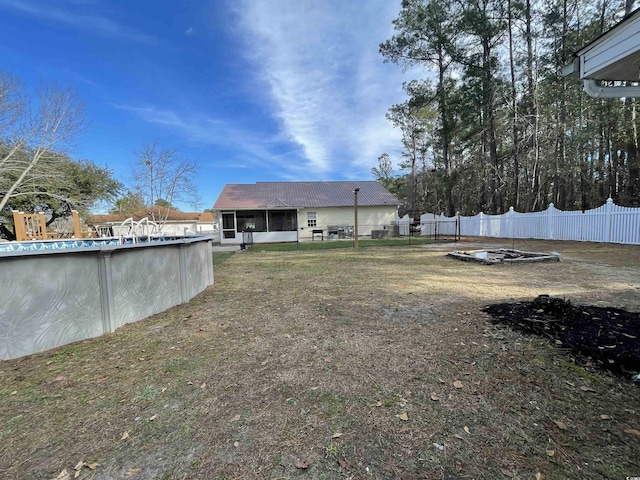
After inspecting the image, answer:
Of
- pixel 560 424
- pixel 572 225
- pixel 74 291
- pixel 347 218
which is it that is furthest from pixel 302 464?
pixel 347 218

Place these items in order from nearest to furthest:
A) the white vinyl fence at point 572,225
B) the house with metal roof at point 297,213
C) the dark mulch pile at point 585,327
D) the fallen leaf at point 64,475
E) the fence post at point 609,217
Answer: the fallen leaf at point 64,475 < the dark mulch pile at point 585,327 < the white vinyl fence at point 572,225 < the fence post at point 609,217 < the house with metal roof at point 297,213

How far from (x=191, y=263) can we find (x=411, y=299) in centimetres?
375

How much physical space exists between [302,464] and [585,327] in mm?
3269

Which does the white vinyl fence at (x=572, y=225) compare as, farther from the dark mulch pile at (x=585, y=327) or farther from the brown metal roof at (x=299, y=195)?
the dark mulch pile at (x=585, y=327)

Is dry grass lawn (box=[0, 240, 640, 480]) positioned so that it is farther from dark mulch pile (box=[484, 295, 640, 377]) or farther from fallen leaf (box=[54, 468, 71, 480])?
dark mulch pile (box=[484, 295, 640, 377])

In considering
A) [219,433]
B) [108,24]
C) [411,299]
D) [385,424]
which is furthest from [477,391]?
[108,24]

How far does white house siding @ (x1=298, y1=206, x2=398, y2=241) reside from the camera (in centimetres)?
2198

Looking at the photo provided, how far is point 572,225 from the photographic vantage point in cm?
1272

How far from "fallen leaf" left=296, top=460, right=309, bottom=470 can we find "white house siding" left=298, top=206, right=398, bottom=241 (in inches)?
797

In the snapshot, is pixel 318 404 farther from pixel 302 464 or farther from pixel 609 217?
pixel 609 217

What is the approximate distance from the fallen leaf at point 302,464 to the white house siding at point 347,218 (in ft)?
66.4

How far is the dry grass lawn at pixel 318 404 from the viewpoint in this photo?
4.79 ft

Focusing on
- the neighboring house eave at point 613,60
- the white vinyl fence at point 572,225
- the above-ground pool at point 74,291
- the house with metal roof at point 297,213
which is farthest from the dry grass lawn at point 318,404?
the house with metal roof at point 297,213

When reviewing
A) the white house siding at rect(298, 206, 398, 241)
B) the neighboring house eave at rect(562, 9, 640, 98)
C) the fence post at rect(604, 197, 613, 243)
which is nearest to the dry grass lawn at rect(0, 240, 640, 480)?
the neighboring house eave at rect(562, 9, 640, 98)
